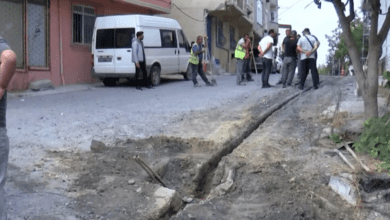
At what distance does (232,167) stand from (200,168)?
38 cm


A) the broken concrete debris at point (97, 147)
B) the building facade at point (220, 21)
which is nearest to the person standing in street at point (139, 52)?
the building facade at point (220, 21)

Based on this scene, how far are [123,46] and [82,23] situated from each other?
2490 millimetres

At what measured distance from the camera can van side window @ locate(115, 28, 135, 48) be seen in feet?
53.9

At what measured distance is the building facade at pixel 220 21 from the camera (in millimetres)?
27422

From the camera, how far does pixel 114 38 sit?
16.7m

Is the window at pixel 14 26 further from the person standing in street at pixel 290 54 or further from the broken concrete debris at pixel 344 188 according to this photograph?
the broken concrete debris at pixel 344 188

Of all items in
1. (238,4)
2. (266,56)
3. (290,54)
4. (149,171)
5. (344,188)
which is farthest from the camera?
(238,4)

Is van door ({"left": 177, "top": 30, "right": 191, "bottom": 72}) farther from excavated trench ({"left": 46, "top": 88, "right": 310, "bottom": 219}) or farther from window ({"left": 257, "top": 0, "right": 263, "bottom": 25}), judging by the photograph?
window ({"left": 257, "top": 0, "right": 263, "bottom": 25})

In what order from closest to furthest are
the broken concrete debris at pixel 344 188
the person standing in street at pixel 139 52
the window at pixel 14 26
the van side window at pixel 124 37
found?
the broken concrete debris at pixel 344 188
the window at pixel 14 26
the person standing in street at pixel 139 52
the van side window at pixel 124 37

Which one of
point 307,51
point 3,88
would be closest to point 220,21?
point 307,51

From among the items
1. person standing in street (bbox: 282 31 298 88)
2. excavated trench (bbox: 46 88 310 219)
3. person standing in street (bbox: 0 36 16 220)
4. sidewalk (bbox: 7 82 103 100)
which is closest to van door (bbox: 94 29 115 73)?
sidewalk (bbox: 7 82 103 100)

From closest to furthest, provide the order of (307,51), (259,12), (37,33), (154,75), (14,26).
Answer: (307,51) → (14,26) → (37,33) → (154,75) → (259,12)

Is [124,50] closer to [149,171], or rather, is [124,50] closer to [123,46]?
[123,46]

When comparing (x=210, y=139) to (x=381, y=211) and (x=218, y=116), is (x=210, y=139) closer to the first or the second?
(x=218, y=116)
